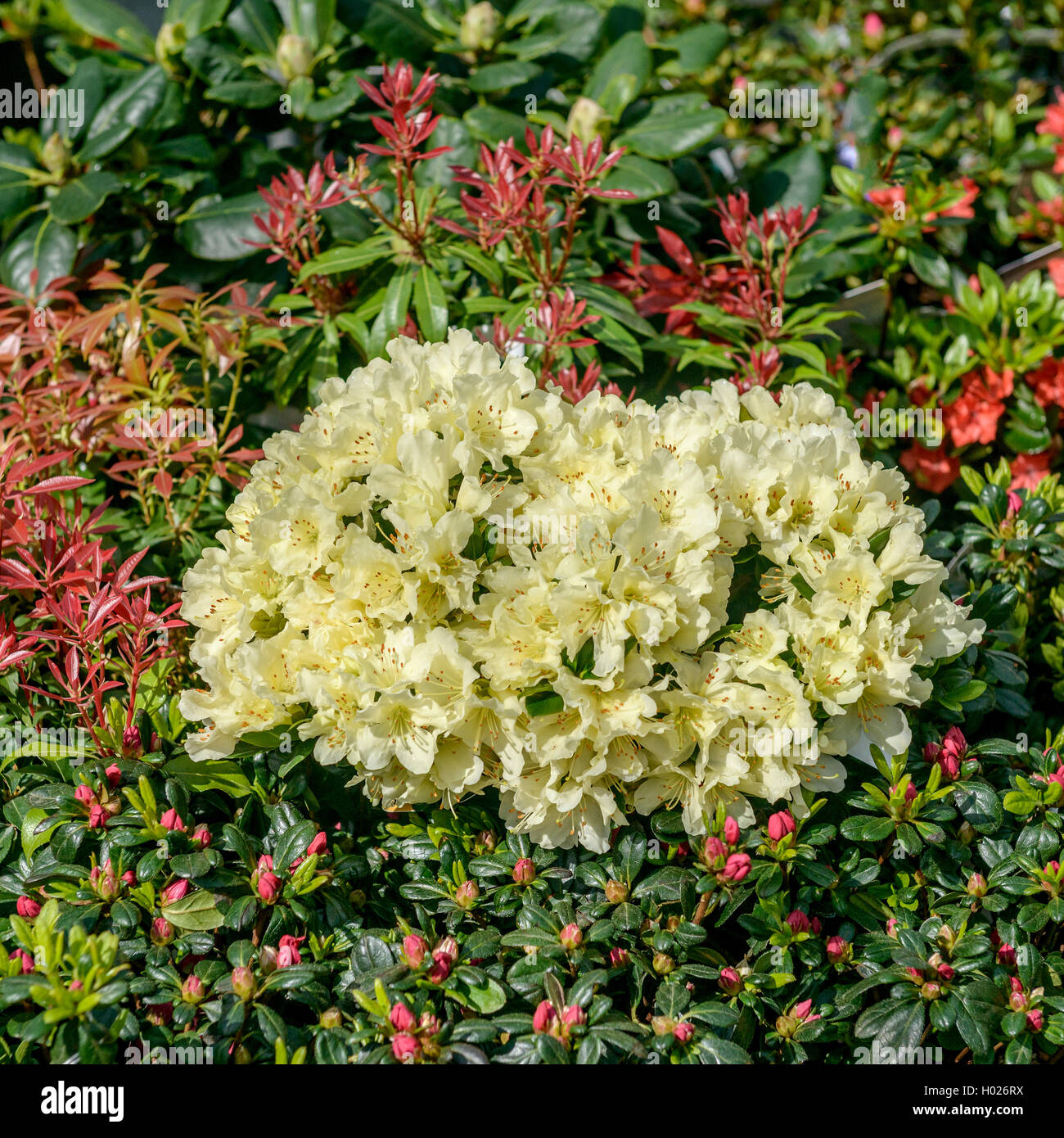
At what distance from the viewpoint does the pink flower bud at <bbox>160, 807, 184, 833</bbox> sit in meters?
1.48

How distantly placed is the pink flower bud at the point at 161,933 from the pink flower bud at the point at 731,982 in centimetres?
73

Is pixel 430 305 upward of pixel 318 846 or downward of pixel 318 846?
upward

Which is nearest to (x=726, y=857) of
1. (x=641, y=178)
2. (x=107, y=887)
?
(x=107, y=887)

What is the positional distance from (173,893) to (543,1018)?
1.73ft

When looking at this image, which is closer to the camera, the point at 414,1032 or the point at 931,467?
the point at 414,1032

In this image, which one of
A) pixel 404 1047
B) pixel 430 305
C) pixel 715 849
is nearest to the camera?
pixel 404 1047

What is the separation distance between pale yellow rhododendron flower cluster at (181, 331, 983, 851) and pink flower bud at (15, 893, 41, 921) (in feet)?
0.92

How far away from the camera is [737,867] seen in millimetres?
1419

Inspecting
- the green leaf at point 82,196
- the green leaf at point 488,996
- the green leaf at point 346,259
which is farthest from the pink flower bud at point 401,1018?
the green leaf at point 82,196

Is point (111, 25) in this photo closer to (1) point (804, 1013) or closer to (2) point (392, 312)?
(2) point (392, 312)

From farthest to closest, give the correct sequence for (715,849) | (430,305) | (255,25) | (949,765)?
(255,25) < (430,305) < (949,765) < (715,849)

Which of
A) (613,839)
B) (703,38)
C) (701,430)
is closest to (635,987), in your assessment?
(613,839)

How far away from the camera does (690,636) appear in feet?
4.54

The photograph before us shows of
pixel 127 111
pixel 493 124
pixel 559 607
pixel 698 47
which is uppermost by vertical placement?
pixel 698 47
